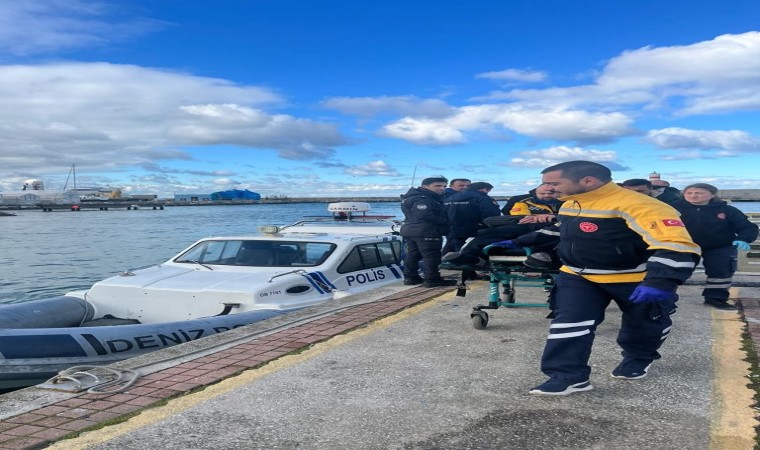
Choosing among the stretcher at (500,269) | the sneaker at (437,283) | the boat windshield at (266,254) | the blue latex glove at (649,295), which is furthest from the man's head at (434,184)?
the blue latex glove at (649,295)

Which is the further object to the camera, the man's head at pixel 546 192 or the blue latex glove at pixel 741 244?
the blue latex glove at pixel 741 244

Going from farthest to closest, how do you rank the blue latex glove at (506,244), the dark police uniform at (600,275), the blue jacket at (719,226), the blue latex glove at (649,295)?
the blue jacket at (719,226) → the blue latex glove at (506,244) → the dark police uniform at (600,275) → the blue latex glove at (649,295)

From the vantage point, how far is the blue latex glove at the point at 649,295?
358 centimetres

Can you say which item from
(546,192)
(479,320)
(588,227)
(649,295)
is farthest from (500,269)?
(649,295)

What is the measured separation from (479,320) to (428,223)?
2.96m

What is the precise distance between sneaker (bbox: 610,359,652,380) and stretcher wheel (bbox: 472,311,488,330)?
5.47 feet

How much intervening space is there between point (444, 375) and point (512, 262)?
1.86m

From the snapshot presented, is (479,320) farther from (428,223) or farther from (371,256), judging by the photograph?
(371,256)

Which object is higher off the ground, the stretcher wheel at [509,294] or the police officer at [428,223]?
the police officer at [428,223]

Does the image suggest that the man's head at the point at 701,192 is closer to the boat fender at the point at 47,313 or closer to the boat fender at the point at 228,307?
the boat fender at the point at 228,307

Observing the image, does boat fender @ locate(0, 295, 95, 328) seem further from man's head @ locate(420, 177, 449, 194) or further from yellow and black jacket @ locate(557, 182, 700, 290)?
yellow and black jacket @ locate(557, 182, 700, 290)

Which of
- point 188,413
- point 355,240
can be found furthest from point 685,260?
point 355,240

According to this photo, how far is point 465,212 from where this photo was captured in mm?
9500

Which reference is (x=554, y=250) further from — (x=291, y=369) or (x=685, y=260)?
(x=291, y=369)
